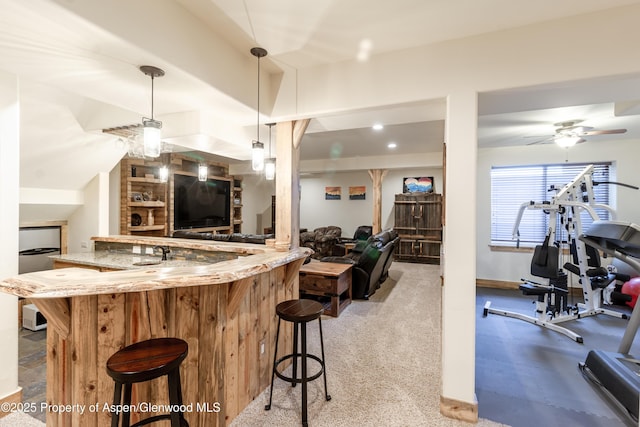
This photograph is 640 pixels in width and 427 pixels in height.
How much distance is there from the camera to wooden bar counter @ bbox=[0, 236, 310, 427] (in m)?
1.47

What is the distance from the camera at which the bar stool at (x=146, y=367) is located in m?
1.28

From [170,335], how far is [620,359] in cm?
353

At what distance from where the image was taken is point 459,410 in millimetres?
2006

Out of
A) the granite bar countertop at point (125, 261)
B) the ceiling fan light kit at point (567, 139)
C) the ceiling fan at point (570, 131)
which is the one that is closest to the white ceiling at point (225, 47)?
the ceiling fan at point (570, 131)

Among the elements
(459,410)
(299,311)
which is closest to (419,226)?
(459,410)

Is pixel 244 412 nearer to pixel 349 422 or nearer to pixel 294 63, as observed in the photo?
pixel 349 422

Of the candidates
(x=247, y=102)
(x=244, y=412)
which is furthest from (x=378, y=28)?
(x=244, y=412)

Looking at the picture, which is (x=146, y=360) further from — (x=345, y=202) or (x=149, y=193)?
(x=345, y=202)

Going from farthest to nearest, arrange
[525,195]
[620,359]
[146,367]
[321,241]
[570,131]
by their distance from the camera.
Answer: [321,241], [525,195], [570,131], [620,359], [146,367]

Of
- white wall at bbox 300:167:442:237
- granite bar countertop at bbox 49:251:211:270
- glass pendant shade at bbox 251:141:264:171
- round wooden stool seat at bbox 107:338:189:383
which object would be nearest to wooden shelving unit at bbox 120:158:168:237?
granite bar countertop at bbox 49:251:211:270

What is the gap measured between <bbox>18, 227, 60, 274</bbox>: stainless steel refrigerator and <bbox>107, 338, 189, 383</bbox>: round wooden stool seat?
4025mm

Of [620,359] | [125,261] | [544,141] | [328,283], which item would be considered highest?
[544,141]

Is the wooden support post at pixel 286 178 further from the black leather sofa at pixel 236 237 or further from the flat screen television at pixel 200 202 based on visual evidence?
the flat screen television at pixel 200 202

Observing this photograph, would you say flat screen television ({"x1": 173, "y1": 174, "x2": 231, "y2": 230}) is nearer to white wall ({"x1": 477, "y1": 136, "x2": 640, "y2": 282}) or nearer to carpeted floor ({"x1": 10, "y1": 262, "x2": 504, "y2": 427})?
carpeted floor ({"x1": 10, "y1": 262, "x2": 504, "y2": 427})
